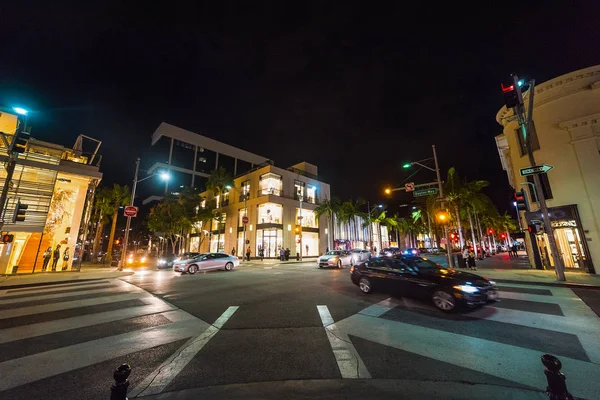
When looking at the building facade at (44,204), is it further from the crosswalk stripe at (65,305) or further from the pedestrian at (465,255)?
the pedestrian at (465,255)

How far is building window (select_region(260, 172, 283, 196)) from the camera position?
38375 mm

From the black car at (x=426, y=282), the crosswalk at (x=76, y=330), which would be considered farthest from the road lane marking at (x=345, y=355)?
the black car at (x=426, y=282)

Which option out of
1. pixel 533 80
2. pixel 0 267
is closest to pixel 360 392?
pixel 533 80

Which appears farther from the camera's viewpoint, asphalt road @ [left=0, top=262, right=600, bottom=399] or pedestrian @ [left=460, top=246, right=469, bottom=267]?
pedestrian @ [left=460, top=246, right=469, bottom=267]

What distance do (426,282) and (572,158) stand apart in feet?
50.2

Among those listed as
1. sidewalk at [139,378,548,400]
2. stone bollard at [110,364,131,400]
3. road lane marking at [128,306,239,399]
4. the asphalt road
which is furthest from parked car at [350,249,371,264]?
stone bollard at [110,364,131,400]

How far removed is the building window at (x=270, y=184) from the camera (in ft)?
126

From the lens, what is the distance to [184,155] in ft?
224

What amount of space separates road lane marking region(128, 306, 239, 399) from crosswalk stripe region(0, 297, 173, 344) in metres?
2.95

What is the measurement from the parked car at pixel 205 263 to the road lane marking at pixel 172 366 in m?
13.6

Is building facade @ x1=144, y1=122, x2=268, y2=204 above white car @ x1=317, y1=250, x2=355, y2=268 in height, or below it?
above

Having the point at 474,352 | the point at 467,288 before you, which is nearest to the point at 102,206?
the point at 467,288

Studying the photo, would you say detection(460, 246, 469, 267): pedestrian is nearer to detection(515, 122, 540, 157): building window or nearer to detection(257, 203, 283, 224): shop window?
detection(515, 122, 540, 157): building window

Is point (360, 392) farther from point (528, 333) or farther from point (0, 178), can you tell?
point (0, 178)
